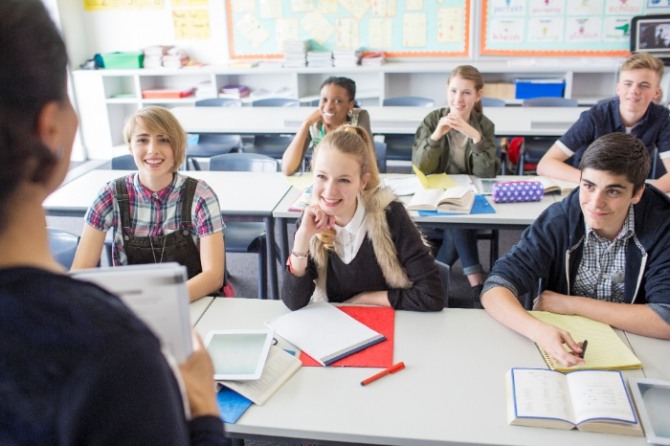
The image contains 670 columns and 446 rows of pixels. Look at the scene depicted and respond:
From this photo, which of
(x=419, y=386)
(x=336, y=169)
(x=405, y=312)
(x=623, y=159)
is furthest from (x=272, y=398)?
(x=623, y=159)

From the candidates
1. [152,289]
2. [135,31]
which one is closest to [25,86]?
[152,289]

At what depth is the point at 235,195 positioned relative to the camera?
2.95 m

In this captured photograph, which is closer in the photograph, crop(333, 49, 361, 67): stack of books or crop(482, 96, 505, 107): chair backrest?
crop(482, 96, 505, 107): chair backrest

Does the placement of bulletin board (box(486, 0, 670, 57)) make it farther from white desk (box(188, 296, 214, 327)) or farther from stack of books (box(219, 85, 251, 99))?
white desk (box(188, 296, 214, 327))

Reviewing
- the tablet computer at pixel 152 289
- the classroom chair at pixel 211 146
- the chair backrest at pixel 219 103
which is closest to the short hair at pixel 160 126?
the tablet computer at pixel 152 289

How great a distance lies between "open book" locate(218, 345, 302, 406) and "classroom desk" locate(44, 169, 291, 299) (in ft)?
4.21

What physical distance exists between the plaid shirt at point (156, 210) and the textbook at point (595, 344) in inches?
45.0

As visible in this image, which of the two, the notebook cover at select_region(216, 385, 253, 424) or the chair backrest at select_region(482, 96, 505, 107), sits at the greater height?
the chair backrest at select_region(482, 96, 505, 107)

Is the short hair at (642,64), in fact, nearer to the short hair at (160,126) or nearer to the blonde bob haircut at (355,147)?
the blonde bob haircut at (355,147)

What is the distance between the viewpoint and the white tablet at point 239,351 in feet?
4.66

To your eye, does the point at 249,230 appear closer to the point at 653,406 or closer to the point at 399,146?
the point at 399,146

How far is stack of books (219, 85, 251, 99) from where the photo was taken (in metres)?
5.94

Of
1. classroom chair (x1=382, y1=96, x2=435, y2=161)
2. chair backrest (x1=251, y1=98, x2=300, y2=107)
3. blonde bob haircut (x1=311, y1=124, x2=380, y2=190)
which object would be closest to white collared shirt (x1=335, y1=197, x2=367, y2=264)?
blonde bob haircut (x1=311, y1=124, x2=380, y2=190)

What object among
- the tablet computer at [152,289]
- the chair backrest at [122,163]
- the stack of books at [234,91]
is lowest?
the chair backrest at [122,163]
